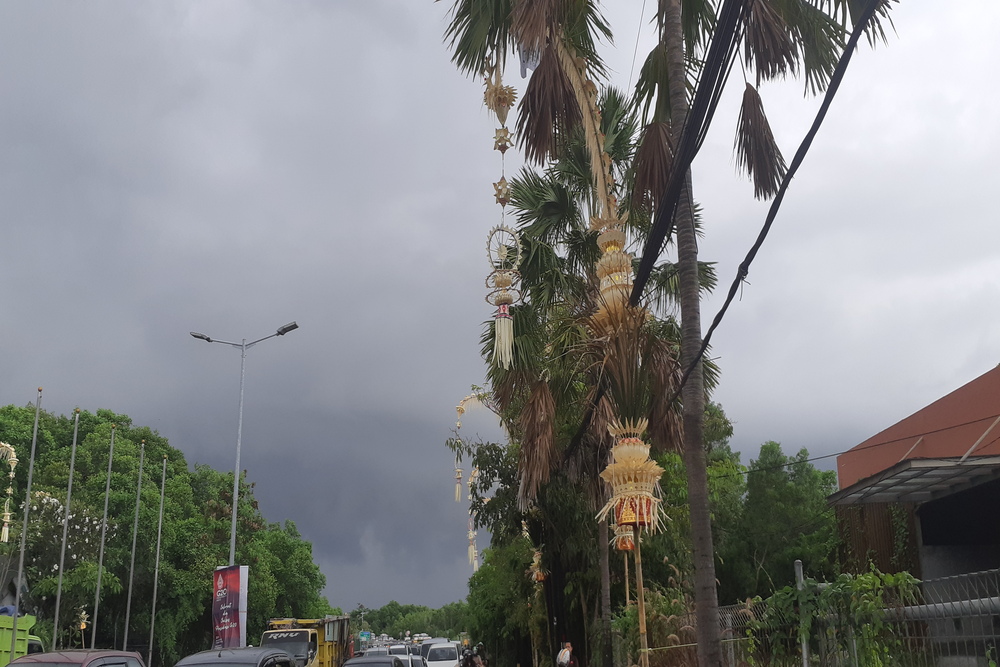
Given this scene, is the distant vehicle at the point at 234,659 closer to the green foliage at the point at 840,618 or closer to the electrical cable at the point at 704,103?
the green foliage at the point at 840,618

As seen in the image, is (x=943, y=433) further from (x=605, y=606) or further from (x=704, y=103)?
(x=704, y=103)

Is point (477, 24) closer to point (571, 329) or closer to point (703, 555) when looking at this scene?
point (571, 329)

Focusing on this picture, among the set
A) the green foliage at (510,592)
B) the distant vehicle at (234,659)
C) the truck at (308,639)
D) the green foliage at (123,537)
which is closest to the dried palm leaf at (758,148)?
the distant vehicle at (234,659)

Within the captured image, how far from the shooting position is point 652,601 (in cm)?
1859

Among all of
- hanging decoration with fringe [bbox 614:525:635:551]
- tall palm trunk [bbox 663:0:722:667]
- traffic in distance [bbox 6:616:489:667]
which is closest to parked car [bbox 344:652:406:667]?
traffic in distance [bbox 6:616:489:667]

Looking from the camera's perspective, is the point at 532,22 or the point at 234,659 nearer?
the point at 532,22

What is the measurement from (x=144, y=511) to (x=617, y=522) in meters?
41.7

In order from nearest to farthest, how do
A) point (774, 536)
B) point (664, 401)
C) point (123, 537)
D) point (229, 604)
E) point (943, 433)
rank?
1. point (664, 401)
2. point (943, 433)
3. point (229, 604)
4. point (774, 536)
5. point (123, 537)

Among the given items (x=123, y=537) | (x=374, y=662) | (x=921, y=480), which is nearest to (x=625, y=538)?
(x=374, y=662)

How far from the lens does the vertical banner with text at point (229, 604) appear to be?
79.1 feet

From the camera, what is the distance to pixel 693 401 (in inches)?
386

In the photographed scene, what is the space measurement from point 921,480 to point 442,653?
75.1 feet

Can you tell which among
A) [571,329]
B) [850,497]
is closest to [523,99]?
[571,329]

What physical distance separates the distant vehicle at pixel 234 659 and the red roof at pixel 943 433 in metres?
13.0
